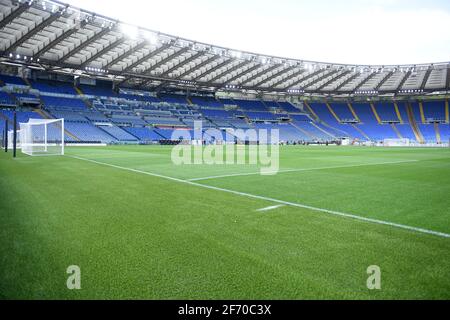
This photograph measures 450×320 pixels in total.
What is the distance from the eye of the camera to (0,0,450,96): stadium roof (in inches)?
1340

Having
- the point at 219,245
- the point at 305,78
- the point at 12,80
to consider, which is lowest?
the point at 219,245

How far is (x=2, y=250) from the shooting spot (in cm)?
329

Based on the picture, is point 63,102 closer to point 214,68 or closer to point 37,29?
point 37,29

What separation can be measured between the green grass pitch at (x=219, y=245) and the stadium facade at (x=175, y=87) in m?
34.2

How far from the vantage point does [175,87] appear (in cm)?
6775

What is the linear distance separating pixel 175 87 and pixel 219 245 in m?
67.5

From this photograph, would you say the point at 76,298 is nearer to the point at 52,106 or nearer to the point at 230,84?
the point at 52,106

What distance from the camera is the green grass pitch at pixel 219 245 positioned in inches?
A: 98.7

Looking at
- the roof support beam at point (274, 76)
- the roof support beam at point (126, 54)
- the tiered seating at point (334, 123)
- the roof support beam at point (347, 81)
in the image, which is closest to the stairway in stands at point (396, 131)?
the tiered seating at point (334, 123)

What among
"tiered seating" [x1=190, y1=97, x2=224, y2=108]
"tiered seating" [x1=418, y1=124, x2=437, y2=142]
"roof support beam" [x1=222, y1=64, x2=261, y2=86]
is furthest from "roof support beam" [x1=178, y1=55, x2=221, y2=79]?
"tiered seating" [x1=418, y1=124, x2=437, y2=142]

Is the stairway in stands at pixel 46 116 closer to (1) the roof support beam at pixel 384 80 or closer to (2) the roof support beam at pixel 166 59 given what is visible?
(2) the roof support beam at pixel 166 59

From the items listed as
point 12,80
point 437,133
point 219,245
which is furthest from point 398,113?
point 219,245

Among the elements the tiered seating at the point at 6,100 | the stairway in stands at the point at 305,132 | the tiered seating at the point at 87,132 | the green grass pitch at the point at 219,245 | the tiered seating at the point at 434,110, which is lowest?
the green grass pitch at the point at 219,245

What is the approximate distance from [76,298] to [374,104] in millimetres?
85582
